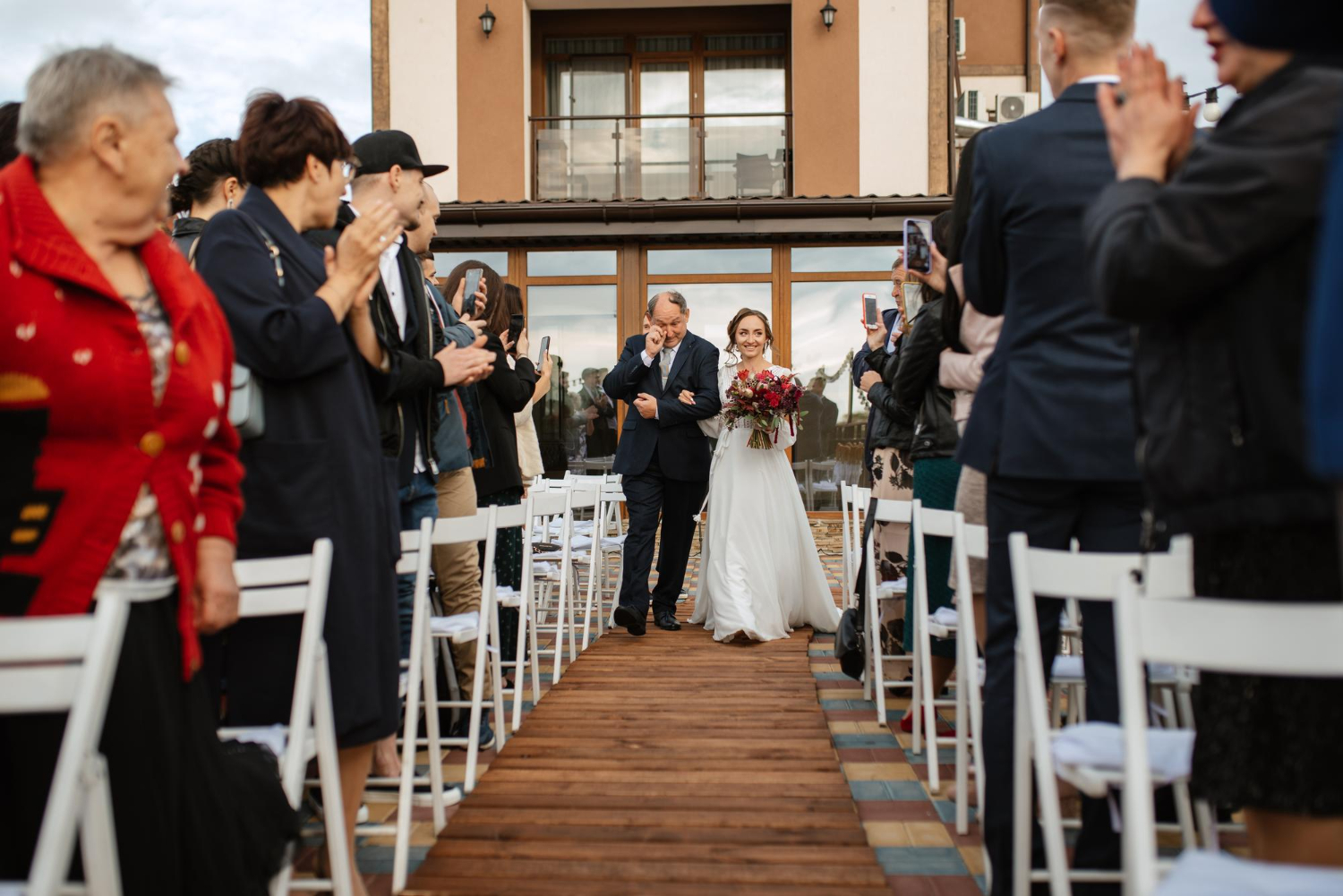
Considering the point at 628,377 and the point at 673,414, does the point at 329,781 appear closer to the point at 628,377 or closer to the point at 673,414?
the point at 673,414

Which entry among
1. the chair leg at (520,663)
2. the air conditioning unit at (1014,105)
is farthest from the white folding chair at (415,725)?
the air conditioning unit at (1014,105)

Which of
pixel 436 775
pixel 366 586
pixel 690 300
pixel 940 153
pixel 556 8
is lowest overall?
pixel 436 775

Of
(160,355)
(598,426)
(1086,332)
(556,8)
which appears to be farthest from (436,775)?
(556,8)

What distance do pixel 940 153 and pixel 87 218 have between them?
1398 centimetres

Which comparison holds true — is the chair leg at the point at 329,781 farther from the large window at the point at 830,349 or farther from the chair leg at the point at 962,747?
the large window at the point at 830,349

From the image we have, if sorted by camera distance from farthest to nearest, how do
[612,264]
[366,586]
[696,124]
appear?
[696,124]
[612,264]
[366,586]

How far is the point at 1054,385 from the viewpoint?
2381mm

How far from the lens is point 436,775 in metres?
3.32

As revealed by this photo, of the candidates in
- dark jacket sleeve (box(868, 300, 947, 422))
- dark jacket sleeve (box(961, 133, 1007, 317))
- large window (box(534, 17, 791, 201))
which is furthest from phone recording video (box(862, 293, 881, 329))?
large window (box(534, 17, 791, 201))

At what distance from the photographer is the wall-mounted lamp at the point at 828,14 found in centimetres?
1442

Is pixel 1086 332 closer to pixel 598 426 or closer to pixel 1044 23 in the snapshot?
pixel 1044 23

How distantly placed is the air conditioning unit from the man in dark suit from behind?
14553 millimetres

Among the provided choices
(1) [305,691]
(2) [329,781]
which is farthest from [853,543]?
(1) [305,691]

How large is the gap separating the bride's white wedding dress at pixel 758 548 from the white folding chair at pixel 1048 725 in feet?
13.4
